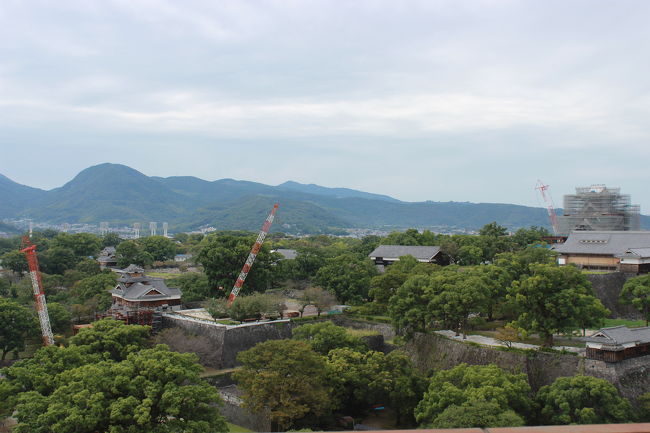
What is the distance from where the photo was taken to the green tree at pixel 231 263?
1366 inches

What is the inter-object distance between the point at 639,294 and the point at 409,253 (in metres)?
17.5

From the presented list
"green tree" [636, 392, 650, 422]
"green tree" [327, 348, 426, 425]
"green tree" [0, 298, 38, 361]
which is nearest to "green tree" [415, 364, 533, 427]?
"green tree" [327, 348, 426, 425]

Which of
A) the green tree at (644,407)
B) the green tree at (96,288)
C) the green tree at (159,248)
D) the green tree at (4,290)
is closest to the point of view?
the green tree at (644,407)

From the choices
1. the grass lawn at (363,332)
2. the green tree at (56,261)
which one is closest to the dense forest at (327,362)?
the grass lawn at (363,332)

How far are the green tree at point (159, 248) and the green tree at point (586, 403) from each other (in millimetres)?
47502

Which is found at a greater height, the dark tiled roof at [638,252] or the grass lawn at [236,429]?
the dark tiled roof at [638,252]

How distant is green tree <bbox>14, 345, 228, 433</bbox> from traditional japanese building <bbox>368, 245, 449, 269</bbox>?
24485 mm

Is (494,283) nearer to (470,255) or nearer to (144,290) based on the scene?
(470,255)

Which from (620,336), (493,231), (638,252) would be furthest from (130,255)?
(620,336)

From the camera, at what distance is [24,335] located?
28.5 meters

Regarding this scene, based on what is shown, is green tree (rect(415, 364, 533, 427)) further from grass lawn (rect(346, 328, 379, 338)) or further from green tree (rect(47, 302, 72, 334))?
green tree (rect(47, 302, 72, 334))

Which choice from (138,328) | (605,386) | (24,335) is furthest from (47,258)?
(605,386)

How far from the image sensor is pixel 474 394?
17734 millimetres

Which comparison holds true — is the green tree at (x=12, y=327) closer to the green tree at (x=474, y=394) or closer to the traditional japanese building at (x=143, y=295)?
the traditional japanese building at (x=143, y=295)
